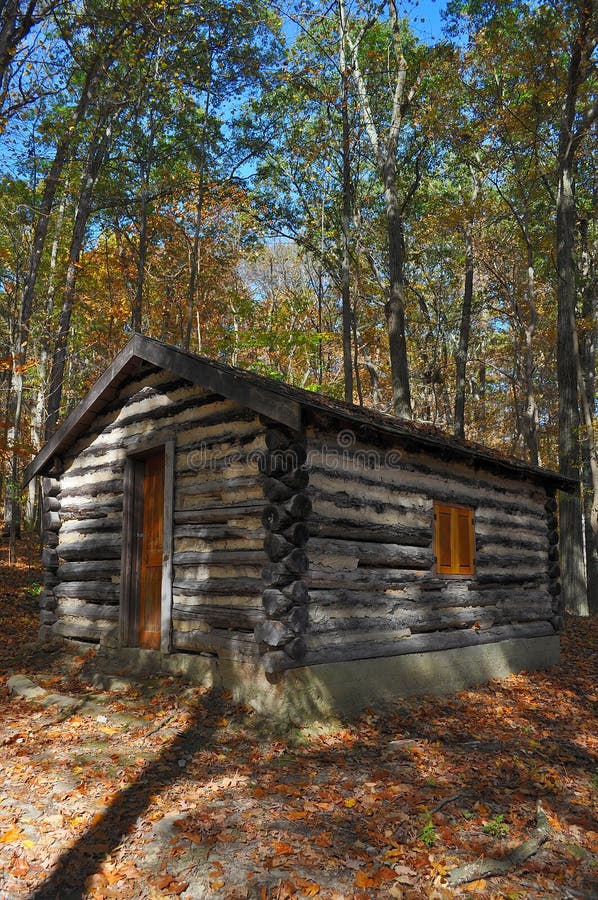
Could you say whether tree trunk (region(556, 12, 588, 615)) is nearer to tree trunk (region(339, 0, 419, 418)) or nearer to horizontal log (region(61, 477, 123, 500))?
tree trunk (region(339, 0, 419, 418))

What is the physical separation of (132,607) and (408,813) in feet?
17.0

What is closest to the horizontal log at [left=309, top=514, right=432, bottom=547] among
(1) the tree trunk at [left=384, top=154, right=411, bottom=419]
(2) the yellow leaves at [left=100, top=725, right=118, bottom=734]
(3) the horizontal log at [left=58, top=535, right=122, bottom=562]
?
(2) the yellow leaves at [left=100, top=725, right=118, bottom=734]

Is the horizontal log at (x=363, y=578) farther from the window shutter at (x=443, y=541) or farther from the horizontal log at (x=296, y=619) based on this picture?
the window shutter at (x=443, y=541)

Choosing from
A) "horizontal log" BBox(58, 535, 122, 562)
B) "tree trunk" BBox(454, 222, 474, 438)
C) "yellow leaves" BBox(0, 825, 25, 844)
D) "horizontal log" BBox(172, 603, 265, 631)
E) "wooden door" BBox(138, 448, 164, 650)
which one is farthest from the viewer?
"tree trunk" BBox(454, 222, 474, 438)

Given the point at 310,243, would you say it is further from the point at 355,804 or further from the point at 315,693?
the point at 355,804

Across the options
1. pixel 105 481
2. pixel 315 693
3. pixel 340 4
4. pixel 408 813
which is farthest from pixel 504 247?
pixel 408 813

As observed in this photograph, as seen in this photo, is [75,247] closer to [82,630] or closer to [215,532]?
[82,630]

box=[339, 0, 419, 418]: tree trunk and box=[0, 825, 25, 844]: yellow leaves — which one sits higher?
box=[339, 0, 419, 418]: tree trunk

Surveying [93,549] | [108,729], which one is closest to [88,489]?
[93,549]

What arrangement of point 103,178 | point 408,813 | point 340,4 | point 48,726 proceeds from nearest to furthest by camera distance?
point 408,813 < point 48,726 < point 340,4 < point 103,178

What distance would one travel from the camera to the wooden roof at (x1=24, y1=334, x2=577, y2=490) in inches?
266

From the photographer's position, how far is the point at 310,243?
23.0 meters

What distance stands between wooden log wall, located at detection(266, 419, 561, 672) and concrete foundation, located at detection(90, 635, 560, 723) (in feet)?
0.57

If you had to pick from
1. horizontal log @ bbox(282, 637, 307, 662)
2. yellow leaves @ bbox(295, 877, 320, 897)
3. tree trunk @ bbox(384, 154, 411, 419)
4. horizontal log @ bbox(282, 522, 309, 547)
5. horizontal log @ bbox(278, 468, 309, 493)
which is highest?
tree trunk @ bbox(384, 154, 411, 419)
